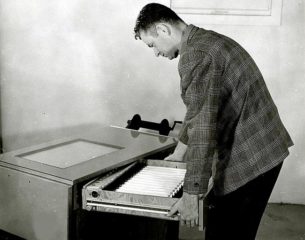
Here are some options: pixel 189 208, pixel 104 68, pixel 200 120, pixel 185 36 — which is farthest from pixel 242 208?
pixel 104 68

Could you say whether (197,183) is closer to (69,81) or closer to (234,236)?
(234,236)

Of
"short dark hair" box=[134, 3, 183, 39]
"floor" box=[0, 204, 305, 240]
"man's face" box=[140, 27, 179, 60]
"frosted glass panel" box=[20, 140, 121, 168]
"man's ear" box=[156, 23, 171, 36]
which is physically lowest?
"floor" box=[0, 204, 305, 240]

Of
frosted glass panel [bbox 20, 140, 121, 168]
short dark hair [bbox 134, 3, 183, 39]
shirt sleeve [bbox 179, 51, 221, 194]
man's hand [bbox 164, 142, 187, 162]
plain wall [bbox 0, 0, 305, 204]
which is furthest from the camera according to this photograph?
plain wall [bbox 0, 0, 305, 204]

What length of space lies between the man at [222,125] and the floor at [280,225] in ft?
3.81

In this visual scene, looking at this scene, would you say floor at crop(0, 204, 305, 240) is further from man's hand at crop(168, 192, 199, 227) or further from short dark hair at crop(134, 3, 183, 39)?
short dark hair at crop(134, 3, 183, 39)

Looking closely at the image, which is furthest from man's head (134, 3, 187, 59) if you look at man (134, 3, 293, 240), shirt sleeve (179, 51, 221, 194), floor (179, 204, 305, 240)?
floor (179, 204, 305, 240)

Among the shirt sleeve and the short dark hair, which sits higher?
the short dark hair

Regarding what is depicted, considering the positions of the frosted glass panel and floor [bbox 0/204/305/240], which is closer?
the frosted glass panel

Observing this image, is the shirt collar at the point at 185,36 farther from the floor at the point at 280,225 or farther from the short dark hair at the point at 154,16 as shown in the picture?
the floor at the point at 280,225

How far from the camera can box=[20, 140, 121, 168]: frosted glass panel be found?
1722 millimetres

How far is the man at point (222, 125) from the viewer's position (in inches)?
52.6

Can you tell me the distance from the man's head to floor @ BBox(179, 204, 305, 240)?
148 centimetres

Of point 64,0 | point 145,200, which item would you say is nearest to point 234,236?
point 145,200

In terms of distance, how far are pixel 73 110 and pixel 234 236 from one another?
1985 mm
